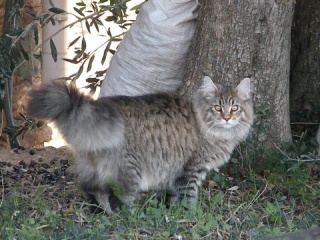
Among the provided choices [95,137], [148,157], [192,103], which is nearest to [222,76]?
[192,103]

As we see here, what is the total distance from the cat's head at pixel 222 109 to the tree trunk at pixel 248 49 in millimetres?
190

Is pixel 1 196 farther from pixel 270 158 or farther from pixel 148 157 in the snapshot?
pixel 270 158

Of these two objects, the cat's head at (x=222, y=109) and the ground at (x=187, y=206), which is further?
the cat's head at (x=222, y=109)

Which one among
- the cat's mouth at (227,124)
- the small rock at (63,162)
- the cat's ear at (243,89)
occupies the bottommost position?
the small rock at (63,162)

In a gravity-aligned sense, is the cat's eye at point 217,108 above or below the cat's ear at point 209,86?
below

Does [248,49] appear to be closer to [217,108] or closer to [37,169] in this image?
[217,108]

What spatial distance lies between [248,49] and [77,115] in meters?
1.55

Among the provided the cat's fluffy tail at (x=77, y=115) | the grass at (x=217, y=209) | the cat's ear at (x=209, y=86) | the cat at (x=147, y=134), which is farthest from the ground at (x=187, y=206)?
the cat's ear at (x=209, y=86)

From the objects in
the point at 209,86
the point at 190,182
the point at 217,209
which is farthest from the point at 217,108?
the point at 217,209

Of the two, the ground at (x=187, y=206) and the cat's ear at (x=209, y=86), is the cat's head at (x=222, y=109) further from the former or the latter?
the ground at (x=187, y=206)

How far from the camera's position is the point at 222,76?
5590mm

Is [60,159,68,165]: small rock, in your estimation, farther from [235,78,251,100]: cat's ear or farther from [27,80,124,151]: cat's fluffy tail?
[235,78,251,100]: cat's ear

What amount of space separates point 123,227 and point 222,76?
1.61m

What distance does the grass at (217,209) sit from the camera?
4.43 metres
